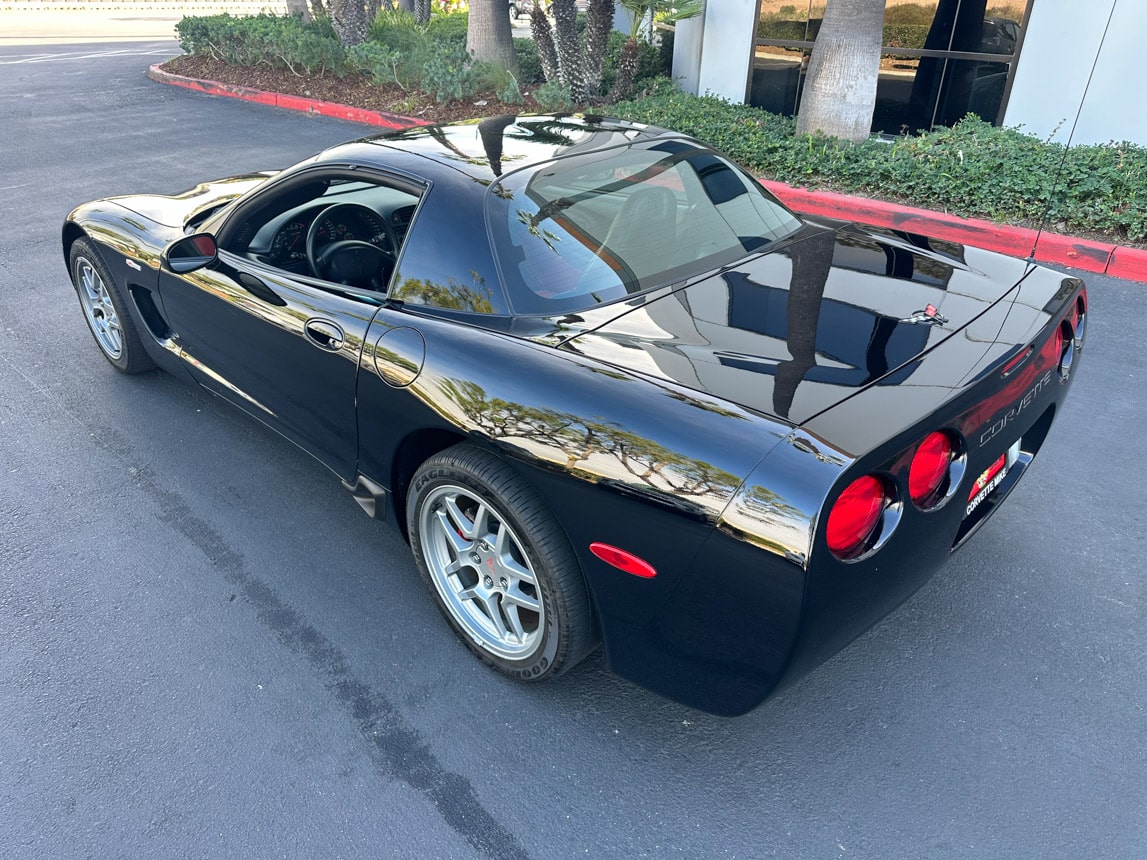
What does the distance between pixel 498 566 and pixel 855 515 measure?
42.6 inches

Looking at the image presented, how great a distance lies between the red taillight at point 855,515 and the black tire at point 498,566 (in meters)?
0.72

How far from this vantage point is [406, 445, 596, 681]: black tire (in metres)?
2.30

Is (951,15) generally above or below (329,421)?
above

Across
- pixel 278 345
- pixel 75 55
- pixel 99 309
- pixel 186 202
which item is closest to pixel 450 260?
pixel 278 345

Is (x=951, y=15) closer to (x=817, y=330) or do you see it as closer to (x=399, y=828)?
(x=817, y=330)

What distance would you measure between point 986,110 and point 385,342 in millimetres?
8585

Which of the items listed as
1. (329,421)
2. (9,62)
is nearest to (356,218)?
(329,421)

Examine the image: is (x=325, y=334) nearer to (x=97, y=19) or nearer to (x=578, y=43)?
(x=578, y=43)

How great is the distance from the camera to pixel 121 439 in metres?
4.03

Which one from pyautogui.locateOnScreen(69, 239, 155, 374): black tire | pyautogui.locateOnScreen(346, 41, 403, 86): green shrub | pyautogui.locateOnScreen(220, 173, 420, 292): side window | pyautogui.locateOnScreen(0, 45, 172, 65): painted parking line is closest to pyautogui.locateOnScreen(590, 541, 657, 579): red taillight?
pyautogui.locateOnScreen(220, 173, 420, 292): side window

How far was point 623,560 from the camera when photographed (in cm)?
210

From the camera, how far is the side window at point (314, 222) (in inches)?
127

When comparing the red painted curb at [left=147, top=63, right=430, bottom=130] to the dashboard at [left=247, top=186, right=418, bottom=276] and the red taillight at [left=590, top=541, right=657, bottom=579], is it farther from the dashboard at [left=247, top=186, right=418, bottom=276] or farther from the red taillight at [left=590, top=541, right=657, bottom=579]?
the red taillight at [left=590, top=541, right=657, bottom=579]

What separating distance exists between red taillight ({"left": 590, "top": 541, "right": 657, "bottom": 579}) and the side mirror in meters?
2.20
